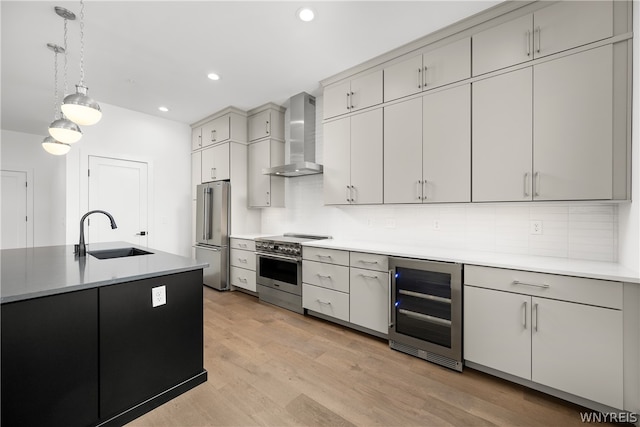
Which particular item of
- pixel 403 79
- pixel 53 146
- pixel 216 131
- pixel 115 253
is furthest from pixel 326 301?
pixel 216 131

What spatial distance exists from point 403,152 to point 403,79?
728 millimetres

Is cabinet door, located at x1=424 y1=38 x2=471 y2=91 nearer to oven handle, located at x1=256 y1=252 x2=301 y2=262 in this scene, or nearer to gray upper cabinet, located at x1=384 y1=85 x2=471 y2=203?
gray upper cabinet, located at x1=384 y1=85 x2=471 y2=203

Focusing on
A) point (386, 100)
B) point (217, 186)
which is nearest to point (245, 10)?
point (386, 100)

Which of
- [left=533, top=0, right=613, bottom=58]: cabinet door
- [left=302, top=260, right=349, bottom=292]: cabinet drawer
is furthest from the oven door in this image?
[left=533, top=0, right=613, bottom=58]: cabinet door

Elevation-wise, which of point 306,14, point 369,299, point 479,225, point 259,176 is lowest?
point 369,299

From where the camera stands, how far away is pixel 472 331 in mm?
2074

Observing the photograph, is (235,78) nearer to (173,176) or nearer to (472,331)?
(173,176)

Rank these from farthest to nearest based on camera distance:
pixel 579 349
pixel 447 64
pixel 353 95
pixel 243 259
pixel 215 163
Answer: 1. pixel 215 163
2. pixel 243 259
3. pixel 353 95
4. pixel 447 64
5. pixel 579 349

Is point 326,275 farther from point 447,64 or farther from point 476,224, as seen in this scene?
point 447,64

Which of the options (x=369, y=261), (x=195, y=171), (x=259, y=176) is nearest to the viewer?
(x=369, y=261)

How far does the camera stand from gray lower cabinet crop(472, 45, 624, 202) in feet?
5.92

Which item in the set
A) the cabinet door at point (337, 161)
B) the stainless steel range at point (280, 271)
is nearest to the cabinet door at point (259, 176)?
the stainless steel range at point (280, 271)

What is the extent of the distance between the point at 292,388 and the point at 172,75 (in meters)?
3.58

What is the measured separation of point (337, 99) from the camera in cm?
324
